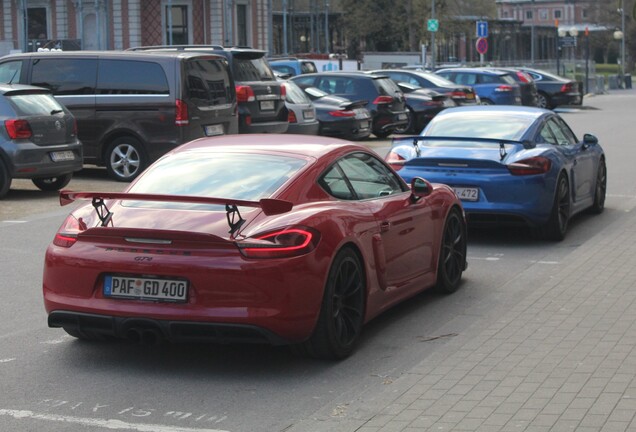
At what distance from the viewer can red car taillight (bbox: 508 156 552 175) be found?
12.4 m

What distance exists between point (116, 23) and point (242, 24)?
285 inches

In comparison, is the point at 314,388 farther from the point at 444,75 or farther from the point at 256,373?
the point at 444,75

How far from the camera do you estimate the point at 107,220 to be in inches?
292

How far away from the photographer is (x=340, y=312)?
755cm

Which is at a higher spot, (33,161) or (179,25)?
(179,25)

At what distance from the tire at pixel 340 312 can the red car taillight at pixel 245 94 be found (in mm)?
14891

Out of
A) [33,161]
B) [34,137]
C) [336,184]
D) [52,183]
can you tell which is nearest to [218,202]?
[336,184]

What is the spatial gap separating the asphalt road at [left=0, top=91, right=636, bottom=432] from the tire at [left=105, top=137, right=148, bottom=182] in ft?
26.7

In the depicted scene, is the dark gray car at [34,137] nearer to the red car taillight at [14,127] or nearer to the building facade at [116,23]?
the red car taillight at [14,127]

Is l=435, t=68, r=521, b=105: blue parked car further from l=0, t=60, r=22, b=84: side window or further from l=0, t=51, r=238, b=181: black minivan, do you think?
l=0, t=60, r=22, b=84: side window

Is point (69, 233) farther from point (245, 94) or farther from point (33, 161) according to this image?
point (245, 94)

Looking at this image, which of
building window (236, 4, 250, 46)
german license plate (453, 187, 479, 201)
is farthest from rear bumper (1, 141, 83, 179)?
building window (236, 4, 250, 46)

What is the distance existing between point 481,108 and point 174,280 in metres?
7.79

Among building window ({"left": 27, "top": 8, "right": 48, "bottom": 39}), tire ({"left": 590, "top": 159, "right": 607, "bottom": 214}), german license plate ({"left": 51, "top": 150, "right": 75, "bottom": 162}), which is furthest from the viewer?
building window ({"left": 27, "top": 8, "right": 48, "bottom": 39})
